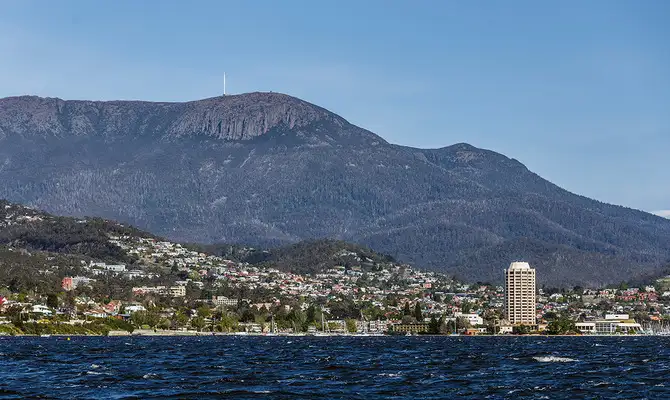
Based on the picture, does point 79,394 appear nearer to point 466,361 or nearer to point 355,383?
point 355,383

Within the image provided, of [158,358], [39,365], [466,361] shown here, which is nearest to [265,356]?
[158,358]

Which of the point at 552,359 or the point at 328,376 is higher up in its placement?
the point at 552,359

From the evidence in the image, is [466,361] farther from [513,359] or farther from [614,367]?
[614,367]

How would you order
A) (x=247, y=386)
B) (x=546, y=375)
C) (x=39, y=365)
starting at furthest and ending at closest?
(x=39, y=365) → (x=546, y=375) → (x=247, y=386)

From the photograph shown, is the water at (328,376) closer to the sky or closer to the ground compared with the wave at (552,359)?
closer to the ground

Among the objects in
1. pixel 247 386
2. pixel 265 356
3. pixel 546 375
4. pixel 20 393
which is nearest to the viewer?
pixel 20 393

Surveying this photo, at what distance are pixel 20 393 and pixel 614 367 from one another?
2265 inches

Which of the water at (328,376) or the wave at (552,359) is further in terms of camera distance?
the wave at (552,359)

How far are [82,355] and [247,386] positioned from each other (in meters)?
55.9

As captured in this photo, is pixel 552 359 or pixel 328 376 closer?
pixel 328 376

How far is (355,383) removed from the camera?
101 m

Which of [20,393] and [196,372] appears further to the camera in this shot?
[196,372]

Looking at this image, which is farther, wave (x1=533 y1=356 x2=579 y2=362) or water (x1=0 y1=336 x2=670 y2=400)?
wave (x1=533 y1=356 x2=579 y2=362)

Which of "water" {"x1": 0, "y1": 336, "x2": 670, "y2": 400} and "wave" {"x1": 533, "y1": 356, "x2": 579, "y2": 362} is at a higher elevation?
"wave" {"x1": 533, "y1": 356, "x2": 579, "y2": 362}
